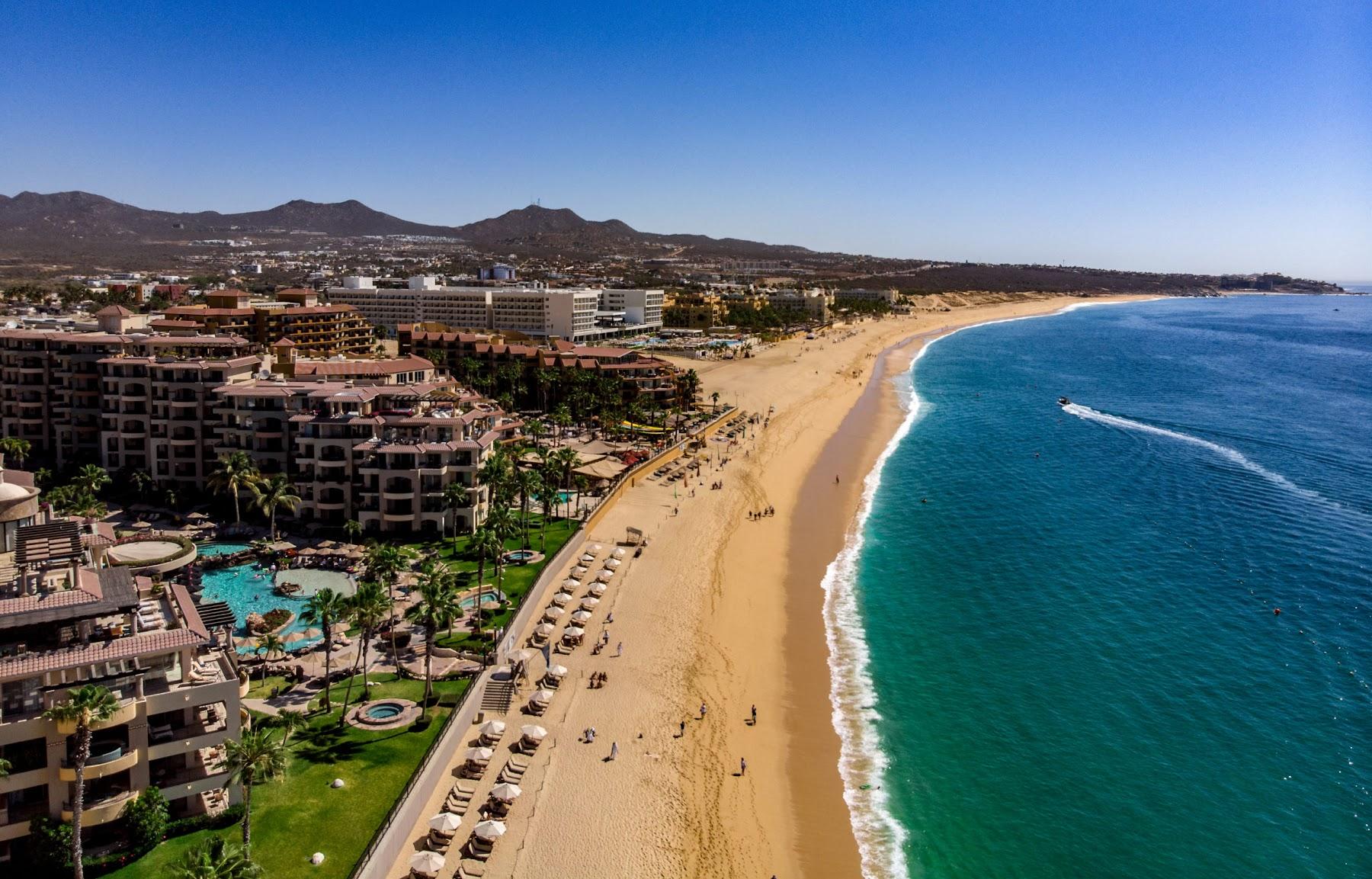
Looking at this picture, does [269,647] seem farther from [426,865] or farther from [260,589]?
[426,865]

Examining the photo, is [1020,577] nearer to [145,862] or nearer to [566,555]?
[566,555]

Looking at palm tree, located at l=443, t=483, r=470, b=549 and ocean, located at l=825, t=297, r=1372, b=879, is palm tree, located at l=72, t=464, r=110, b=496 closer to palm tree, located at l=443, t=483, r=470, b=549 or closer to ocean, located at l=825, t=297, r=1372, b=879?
palm tree, located at l=443, t=483, r=470, b=549

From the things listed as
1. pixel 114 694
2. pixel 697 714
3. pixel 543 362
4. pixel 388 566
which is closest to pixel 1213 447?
pixel 543 362

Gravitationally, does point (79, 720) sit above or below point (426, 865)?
above

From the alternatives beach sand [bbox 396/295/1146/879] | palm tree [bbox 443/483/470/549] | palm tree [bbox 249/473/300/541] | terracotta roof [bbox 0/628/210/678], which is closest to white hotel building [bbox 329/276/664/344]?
beach sand [bbox 396/295/1146/879]

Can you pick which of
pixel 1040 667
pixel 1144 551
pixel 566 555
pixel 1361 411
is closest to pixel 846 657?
pixel 1040 667
